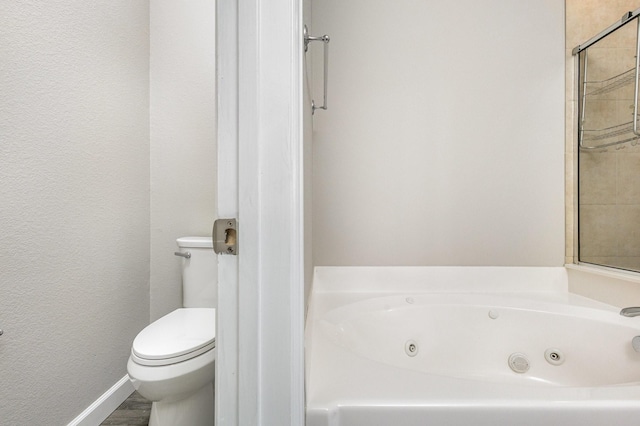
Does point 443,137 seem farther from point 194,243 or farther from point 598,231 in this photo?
point 194,243

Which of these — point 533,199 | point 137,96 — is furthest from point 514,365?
point 137,96

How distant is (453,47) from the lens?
5.81 ft

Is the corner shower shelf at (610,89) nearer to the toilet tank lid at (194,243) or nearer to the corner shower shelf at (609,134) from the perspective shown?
the corner shower shelf at (609,134)

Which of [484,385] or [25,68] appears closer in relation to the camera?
[484,385]

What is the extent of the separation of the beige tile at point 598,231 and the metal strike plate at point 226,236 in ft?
6.28

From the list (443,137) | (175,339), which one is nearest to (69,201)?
(175,339)

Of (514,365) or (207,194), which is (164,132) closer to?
(207,194)

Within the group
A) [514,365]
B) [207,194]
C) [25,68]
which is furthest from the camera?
[207,194]

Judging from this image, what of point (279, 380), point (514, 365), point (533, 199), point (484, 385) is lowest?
point (514, 365)

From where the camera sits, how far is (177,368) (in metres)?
1.19

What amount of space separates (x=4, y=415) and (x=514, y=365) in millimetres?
1973

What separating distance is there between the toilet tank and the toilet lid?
0.13 meters

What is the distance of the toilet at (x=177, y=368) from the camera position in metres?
1.18

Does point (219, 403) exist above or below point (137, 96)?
below
